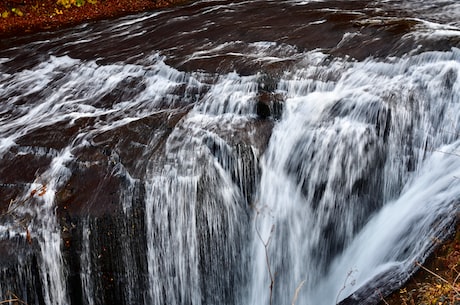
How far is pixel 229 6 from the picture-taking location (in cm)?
1062

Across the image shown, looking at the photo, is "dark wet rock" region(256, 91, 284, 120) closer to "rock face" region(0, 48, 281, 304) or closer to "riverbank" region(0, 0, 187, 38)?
"rock face" region(0, 48, 281, 304)

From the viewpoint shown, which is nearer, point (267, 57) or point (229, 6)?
point (267, 57)

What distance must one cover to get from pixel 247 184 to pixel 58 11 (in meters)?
9.05

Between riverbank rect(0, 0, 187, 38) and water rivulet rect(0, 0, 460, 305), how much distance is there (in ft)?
18.9

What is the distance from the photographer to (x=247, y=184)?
554 cm

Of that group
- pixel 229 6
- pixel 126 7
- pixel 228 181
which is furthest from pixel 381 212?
pixel 126 7

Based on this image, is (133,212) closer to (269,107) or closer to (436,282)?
(269,107)

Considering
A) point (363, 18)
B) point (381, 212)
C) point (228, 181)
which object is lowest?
point (381, 212)

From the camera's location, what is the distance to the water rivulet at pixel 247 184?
16.8ft

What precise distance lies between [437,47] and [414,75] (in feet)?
1.96

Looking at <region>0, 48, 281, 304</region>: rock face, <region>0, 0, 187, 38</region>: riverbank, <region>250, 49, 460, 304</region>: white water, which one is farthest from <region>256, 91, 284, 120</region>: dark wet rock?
<region>0, 0, 187, 38</region>: riverbank

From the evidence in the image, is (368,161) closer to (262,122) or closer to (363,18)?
(262,122)

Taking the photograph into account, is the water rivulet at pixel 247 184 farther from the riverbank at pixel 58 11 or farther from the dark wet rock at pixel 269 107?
the riverbank at pixel 58 11

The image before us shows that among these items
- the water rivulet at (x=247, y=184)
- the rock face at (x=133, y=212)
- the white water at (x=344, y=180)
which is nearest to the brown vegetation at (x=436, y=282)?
the water rivulet at (x=247, y=184)
